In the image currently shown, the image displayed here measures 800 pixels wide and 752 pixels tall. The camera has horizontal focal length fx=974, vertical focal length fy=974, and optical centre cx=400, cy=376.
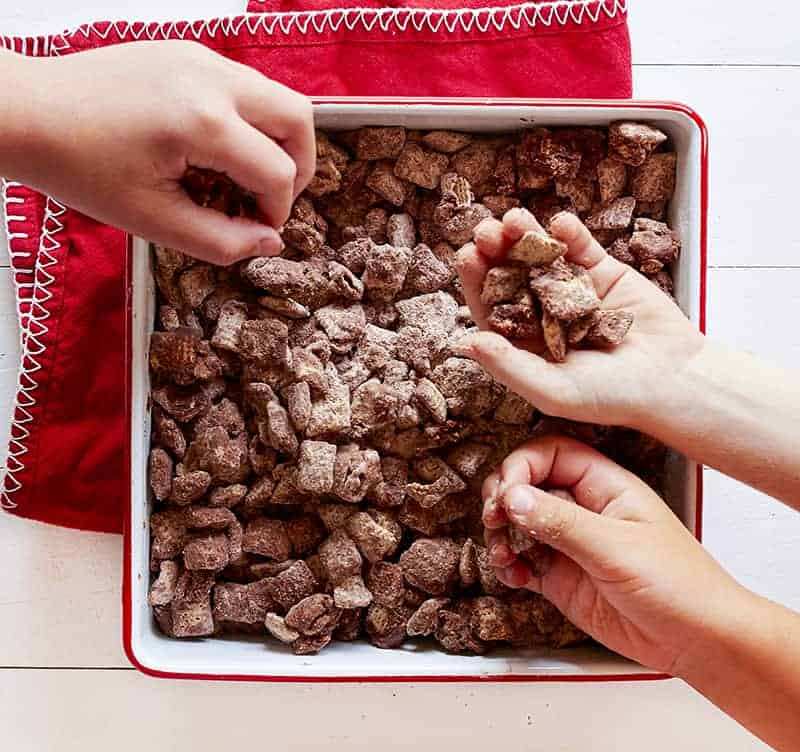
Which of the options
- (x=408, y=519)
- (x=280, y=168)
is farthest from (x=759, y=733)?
(x=280, y=168)

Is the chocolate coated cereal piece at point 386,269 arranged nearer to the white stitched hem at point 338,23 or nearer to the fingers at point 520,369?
the fingers at point 520,369

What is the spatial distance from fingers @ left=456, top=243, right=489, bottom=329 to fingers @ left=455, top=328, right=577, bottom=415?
0.04 m

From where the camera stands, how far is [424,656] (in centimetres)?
91

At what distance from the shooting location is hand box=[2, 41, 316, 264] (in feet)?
2.31

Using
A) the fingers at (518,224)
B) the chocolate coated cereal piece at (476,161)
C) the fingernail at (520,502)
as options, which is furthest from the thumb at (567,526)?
the chocolate coated cereal piece at (476,161)

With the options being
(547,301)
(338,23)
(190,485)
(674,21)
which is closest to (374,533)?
(190,485)

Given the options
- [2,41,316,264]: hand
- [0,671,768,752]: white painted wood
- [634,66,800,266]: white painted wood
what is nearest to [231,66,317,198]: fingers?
[2,41,316,264]: hand

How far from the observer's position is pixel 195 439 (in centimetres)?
90

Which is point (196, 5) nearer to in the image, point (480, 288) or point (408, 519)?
point (480, 288)

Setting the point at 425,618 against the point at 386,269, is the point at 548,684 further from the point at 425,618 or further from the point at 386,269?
the point at 386,269

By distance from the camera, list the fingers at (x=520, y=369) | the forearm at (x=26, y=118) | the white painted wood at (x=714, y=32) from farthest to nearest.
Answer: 1. the white painted wood at (x=714, y=32)
2. the fingers at (x=520, y=369)
3. the forearm at (x=26, y=118)

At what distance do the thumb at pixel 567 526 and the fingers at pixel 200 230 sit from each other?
0.29 metres

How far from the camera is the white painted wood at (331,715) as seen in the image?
40.8 inches

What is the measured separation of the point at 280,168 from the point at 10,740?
71cm
